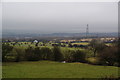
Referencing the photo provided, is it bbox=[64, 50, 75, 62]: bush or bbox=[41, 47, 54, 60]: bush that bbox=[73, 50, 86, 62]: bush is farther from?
bbox=[41, 47, 54, 60]: bush

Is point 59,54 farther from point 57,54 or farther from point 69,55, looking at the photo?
point 69,55

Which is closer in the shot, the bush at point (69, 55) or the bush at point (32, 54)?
the bush at point (32, 54)

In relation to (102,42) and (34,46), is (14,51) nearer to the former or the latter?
(34,46)

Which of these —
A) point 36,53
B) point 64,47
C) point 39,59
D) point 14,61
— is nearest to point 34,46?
point 36,53

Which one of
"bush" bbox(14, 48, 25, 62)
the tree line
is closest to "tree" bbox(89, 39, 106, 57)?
the tree line

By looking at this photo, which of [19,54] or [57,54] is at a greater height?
[19,54]

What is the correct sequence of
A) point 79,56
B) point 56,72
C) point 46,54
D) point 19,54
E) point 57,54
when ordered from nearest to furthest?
1. point 56,72
2. point 19,54
3. point 79,56
4. point 57,54
5. point 46,54

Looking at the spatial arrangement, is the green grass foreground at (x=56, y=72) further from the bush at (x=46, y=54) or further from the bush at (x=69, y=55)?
the bush at (x=46, y=54)

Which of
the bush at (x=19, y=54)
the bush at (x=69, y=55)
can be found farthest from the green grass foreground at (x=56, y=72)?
the bush at (x=69, y=55)

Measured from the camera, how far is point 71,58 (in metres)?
10.7

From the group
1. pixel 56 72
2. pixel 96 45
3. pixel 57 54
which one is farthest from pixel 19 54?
pixel 96 45

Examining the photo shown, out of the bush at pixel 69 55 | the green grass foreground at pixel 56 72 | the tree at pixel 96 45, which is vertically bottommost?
the green grass foreground at pixel 56 72

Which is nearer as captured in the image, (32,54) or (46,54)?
(32,54)

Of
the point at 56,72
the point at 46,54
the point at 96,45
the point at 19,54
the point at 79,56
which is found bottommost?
the point at 56,72
